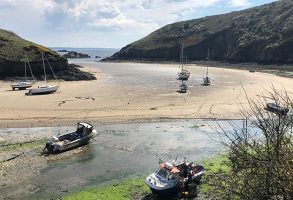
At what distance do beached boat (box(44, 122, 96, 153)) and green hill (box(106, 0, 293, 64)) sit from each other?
92123 mm

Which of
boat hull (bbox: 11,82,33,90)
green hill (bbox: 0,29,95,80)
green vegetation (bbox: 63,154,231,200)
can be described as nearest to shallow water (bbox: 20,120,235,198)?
green vegetation (bbox: 63,154,231,200)

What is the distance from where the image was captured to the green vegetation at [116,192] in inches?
944

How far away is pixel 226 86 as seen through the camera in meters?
74.8

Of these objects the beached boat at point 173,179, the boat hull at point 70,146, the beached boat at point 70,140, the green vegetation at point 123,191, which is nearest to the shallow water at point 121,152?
the boat hull at point 70,146

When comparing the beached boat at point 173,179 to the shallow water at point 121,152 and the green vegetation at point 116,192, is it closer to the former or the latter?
the green vegetation at point 116,192

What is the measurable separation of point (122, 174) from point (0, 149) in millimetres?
12379

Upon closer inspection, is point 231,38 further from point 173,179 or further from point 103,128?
point 173,179

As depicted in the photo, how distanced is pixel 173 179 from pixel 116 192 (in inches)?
140

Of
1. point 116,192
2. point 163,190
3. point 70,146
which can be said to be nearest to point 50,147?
point 70,146

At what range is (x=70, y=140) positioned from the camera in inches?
1396

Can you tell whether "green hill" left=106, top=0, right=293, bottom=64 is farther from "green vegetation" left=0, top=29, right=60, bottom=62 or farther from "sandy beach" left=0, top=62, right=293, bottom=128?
"green vegetation" left=0, top=29, right=60, bottom=62

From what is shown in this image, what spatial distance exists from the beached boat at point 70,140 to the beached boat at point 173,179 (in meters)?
11.6

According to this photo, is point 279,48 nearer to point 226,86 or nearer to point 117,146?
point 226,86

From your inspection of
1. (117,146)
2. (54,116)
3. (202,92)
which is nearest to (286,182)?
(117,146)
